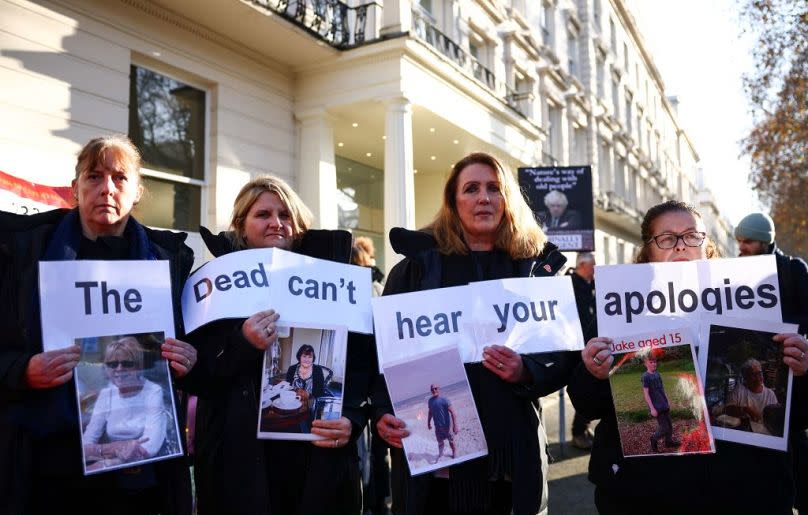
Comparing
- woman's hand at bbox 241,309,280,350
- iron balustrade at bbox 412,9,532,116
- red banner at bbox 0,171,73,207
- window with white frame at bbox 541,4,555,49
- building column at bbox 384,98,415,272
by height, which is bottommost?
woman's hand at bbox 241,309,280,350

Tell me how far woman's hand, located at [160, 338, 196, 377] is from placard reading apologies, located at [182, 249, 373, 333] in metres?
0.12

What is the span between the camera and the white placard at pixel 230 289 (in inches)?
87.7

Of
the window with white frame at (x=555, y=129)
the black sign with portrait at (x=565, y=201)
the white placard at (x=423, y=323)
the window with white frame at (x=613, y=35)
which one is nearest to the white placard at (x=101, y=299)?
the white placard at (x=423, y=323)

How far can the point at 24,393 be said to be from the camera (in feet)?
6.28

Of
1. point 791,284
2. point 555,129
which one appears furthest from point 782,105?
point 791,284

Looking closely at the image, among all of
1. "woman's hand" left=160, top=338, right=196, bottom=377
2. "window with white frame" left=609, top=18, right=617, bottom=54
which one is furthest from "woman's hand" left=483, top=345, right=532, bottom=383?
"window with white frame" left=609, top=18, right=617, bottom=54

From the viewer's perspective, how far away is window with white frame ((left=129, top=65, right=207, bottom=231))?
8.76 metres

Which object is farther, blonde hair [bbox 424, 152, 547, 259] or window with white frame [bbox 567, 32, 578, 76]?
window with white frame [bbox 567, 32, 578, 76]

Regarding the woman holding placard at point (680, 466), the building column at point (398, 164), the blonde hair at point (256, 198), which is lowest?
the woman holding placard at point (680, 466)

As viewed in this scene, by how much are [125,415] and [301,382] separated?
0.60m

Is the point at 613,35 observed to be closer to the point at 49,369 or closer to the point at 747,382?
the point at 747,382

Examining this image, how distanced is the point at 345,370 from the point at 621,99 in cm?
3456

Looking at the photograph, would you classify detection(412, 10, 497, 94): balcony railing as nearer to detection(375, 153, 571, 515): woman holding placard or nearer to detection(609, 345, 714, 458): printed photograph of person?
detection(375, 153, 571, 515): woman holding placard

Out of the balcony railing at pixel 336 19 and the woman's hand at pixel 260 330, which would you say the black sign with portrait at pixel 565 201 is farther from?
the woman's hand at pixel 260 330
